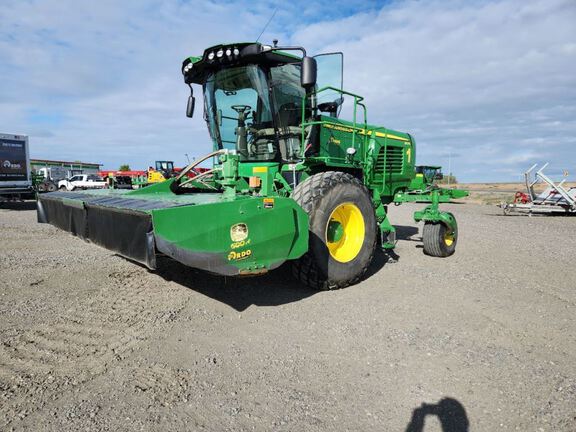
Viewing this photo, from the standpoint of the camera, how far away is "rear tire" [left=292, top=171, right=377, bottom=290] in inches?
167

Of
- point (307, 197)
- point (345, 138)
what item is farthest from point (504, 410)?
point (345, 138)

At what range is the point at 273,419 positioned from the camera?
2307mm

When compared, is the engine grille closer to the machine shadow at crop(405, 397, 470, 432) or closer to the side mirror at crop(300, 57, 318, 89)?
the side mirror at crop(300, 57, 318, 89)

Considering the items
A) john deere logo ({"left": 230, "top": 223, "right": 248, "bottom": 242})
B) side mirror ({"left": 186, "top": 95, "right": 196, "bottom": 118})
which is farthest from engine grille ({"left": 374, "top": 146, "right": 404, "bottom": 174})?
john deere logo ({"left": 230, "top": 223, "right": 248, "bottom": 242})

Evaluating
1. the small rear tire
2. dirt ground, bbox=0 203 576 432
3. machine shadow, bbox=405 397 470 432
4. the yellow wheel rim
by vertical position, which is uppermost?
the yellow wheel rim

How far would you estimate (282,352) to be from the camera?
3117mm

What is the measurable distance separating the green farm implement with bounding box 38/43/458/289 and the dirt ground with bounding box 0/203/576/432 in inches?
25.6

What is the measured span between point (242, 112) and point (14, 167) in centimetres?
1533

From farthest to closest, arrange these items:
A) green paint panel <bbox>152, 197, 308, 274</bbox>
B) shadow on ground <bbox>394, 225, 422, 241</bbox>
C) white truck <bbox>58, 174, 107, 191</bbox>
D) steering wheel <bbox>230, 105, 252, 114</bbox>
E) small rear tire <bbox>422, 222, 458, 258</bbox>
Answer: white truck <bbox>58, 174, 107, 191</bbox> → shadow on ground <bbox>394, 225, 422, 241</bbox> → small rear tire <bbox>422, 222, 458, 258</bbox> → steering wheel <bbox>230, 105, 252, 114</bbox> → green paint panel <bbox>152, 197, 308, 274</bbox>

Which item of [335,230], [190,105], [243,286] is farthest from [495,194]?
[243,286]

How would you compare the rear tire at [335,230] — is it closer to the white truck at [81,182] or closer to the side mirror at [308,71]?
the side mirror at [308,71]

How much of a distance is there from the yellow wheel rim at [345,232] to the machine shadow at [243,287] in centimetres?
60

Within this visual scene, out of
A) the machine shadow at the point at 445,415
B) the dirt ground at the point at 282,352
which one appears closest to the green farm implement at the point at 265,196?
the dirt ground at the point at 282,352

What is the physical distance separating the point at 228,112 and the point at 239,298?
2.75m
